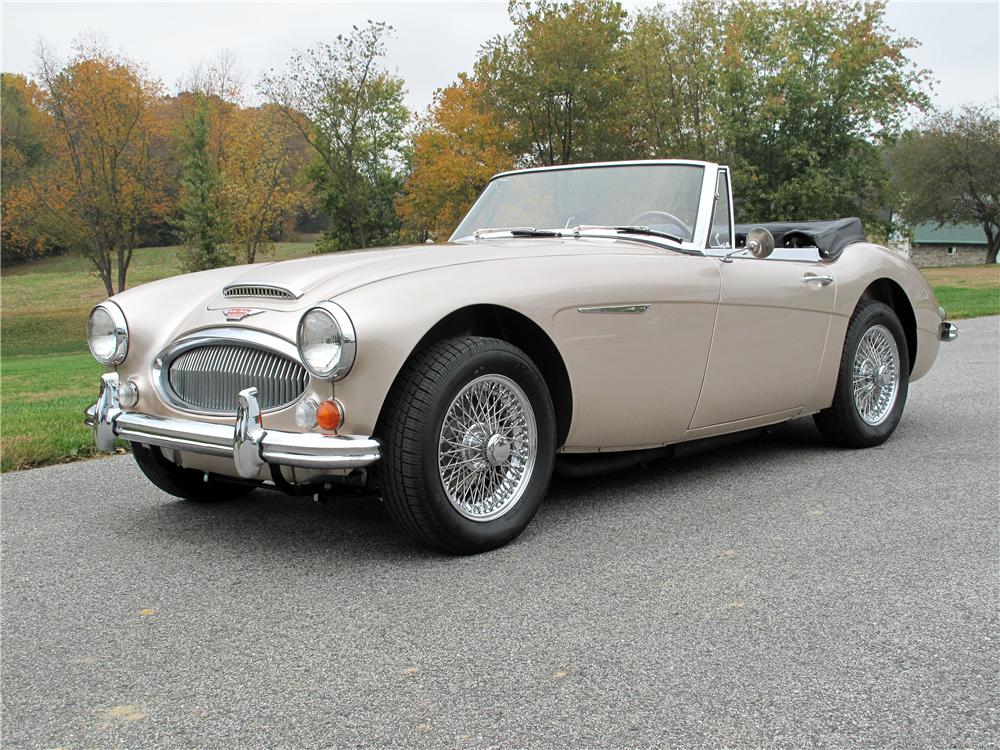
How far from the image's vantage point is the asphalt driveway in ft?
7.28

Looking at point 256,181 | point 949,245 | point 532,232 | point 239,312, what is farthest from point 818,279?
point 949,245

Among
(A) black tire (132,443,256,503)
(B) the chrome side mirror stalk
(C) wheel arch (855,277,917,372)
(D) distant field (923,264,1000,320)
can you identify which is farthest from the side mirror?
(D) distant field (923,264,1000,320)

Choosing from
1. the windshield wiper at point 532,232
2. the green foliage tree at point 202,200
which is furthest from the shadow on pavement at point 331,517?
the green foliage tree at point 202,200

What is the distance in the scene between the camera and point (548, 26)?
24.3m

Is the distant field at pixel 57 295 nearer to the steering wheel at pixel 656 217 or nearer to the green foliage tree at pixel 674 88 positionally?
the green foliage tree at pixel 674 88

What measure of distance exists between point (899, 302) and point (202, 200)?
96.6ft

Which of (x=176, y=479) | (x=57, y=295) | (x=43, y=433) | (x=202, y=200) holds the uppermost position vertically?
(x=202, y=200)

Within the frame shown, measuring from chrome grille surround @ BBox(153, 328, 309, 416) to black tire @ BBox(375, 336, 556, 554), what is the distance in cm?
36

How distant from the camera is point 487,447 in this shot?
3.49 m

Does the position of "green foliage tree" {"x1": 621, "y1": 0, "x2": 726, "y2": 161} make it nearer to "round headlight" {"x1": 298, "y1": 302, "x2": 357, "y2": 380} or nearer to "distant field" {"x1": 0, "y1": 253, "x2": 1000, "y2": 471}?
"distant field" {"x1": 0, "y1": 253, "x2": 1000, "y2": 471}

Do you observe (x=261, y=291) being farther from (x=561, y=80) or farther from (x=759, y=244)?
(x=561, y=80)

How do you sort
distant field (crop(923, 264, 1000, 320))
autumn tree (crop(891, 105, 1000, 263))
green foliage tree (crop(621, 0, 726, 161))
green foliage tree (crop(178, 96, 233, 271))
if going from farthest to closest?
autumn tree (crop(891, 105, 1000, 263)), green foliage tree (crop(178, 96, 233, 271)), green foliage tree (crop(621, 0, 726, 161)), distant field (crop(923, 264, 1000, 320))

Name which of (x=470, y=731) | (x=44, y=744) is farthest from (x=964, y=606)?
(x=44, y=744)

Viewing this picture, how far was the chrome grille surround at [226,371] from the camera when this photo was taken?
331cm
